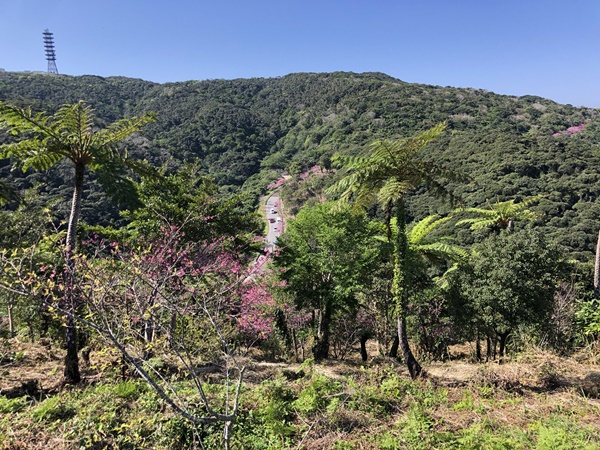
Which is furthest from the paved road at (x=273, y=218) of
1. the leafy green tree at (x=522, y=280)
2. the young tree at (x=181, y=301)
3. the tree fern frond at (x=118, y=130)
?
the tree fern frond at (x=118, y=130)

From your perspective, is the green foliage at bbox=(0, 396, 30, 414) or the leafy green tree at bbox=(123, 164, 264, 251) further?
the leafy green tree at bbox=(123, 164, 264, 251)

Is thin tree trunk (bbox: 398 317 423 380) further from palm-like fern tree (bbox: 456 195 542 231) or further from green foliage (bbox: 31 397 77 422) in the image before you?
palm-like fern tree (bbox: 456 195 542 231)

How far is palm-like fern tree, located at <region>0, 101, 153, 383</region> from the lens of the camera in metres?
6.04

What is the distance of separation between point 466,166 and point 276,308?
49.6 meters

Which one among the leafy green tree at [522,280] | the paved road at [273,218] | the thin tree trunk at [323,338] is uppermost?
the paved road at [273,218]

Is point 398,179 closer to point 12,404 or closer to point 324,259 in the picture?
point 324,259

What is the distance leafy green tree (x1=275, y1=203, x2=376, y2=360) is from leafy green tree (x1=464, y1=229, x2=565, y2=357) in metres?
3.60

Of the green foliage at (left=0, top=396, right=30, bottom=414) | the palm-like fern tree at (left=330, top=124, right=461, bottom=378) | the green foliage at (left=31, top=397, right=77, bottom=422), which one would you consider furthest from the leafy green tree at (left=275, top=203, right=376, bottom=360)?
the green foliage at (left=0, top=396, right=30, bottom=414)

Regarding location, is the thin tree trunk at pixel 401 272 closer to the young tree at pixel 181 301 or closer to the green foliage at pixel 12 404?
the young tree at pixel 181 301

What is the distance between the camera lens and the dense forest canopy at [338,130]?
135ft

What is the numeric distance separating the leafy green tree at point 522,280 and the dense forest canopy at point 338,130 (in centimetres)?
2451

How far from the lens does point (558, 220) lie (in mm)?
35906

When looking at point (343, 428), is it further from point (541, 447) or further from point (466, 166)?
point (466, 166)

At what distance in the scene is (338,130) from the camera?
97.6 metres
